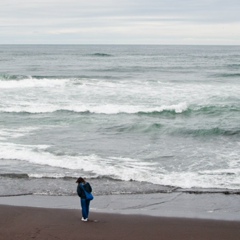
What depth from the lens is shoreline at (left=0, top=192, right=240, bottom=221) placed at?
12.3 m

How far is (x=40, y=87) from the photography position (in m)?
41.8

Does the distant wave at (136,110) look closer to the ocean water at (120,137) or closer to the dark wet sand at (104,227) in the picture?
the ocean water at (120,137)

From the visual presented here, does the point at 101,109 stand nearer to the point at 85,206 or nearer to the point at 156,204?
the point at 156,204

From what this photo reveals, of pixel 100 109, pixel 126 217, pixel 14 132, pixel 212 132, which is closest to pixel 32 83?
pixel 100 109

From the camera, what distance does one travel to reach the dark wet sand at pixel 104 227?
427 inches

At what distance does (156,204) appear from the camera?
13.1m

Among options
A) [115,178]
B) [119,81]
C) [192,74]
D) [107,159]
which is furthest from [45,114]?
[192,74]

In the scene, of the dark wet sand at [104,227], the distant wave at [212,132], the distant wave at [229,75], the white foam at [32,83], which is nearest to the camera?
the dark wet sand at [104,227]

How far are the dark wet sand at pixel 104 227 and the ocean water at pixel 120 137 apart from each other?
206 cm

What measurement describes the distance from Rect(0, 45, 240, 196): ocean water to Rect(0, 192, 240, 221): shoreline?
550 millimetres

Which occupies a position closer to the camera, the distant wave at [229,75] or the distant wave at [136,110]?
the distant wave at [136,110]

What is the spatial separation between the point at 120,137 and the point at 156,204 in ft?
31.9

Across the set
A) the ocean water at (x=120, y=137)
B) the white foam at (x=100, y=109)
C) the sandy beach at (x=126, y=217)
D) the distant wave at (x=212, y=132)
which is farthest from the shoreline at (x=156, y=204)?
the white foam at (x=100, y=109)

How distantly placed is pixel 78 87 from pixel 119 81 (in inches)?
205
